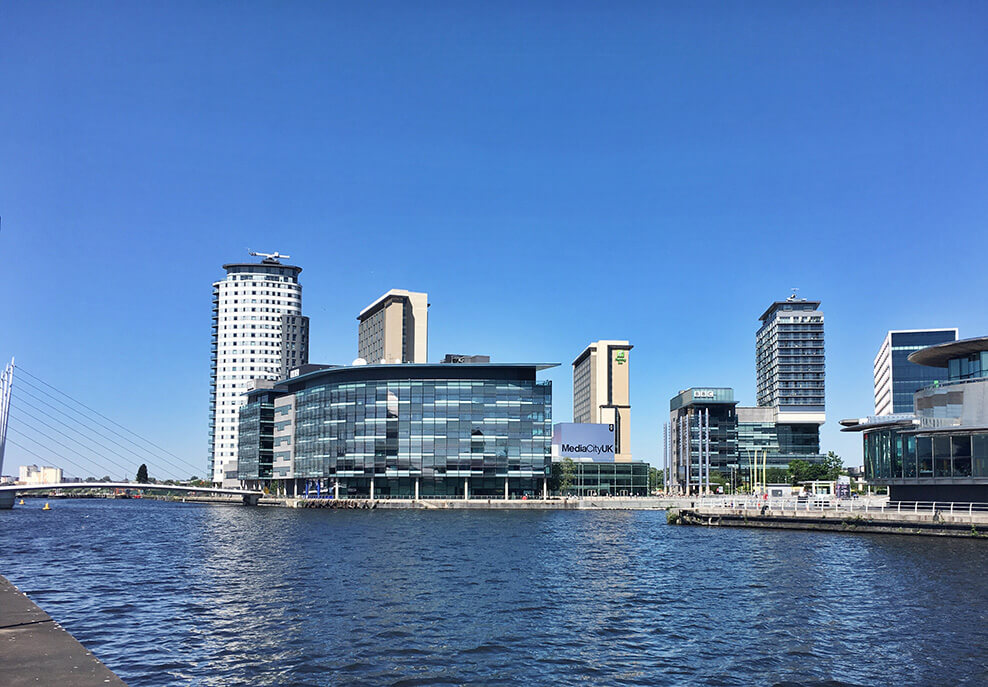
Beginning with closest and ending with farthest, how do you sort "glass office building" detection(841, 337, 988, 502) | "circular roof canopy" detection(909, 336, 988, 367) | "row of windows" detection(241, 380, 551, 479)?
1. "glass office building" detection(841, 337, 988, 502)
2. "circular roof canopy" detection(909, 336, 988, 367)
3. "row of windows" detection(241, 380, 551, 479)

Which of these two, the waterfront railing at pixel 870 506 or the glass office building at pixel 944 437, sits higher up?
the glass office building at pixel 944 437

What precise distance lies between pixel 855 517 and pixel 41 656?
300 ft

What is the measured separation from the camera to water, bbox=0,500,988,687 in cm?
2906

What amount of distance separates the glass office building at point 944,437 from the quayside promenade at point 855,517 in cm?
243

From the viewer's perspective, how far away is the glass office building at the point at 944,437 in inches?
3610

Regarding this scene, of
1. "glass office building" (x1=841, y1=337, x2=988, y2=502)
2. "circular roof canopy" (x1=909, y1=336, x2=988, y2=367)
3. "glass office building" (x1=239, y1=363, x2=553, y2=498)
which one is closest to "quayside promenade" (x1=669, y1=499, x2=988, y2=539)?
"glass office building" (x1=841, y1=337, x2=988, y2=502)

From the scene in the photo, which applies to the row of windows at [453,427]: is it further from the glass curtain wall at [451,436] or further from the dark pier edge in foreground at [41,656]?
the dark pier edge in foreground at [41,656]

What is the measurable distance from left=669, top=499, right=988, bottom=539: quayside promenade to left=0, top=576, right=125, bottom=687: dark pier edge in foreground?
8521 cm

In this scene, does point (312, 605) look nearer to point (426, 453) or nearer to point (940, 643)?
point (940, 643)

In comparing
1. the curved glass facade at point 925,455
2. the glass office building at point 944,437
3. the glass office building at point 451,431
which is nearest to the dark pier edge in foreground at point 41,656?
the glass office building at point 944,437

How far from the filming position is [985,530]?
82562 mm

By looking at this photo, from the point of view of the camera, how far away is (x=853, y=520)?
9394cm

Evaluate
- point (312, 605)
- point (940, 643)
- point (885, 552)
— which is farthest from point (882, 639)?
point (885, 552)

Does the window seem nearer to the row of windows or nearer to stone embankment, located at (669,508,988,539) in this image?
stone embankment, located at (669,508,988,539)
